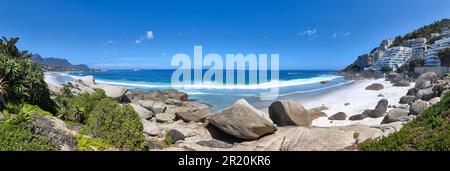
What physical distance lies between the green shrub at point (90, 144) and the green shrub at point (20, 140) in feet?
4.28

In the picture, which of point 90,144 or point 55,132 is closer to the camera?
point 55,132

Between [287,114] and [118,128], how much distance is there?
32.4ft

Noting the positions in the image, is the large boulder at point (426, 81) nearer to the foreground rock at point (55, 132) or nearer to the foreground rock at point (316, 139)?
the foreground rock at point (316, 139)

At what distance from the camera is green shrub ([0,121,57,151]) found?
8.13 metres

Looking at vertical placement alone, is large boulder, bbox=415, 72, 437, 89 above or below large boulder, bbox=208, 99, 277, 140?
above

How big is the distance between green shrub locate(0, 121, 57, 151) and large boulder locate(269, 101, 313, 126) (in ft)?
40.4

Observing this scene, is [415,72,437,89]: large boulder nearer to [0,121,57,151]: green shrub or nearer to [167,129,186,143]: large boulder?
[167,129,186,143]: large boulder

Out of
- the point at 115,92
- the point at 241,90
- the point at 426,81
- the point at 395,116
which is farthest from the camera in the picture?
the point at 241,90

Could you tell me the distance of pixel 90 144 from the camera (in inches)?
432

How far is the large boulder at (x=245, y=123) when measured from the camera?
14164 mm

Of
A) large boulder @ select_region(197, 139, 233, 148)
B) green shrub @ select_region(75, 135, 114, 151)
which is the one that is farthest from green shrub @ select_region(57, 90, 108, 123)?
large boulder @ select_region(197, 139, 233, 148)

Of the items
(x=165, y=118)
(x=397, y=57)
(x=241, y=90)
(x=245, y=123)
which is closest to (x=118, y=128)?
(x=245, y=123)

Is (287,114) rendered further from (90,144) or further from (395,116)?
(90,144)
